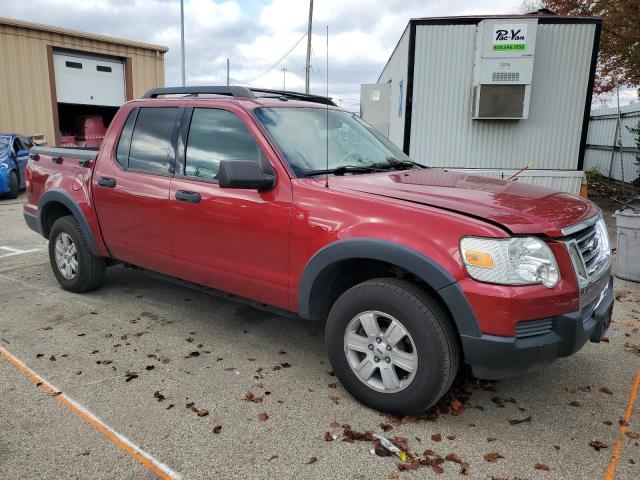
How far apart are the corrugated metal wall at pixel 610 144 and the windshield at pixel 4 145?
1513 cm

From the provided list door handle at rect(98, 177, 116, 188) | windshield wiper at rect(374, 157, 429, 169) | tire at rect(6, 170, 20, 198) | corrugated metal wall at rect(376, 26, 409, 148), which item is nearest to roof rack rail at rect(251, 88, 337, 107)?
windshield wiper at rect(374, 157, 429, 169)

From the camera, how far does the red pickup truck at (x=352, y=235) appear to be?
2.68 m

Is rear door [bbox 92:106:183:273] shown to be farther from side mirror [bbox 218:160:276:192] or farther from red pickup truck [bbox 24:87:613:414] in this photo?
side mirror [bbox 218:160:276:192]

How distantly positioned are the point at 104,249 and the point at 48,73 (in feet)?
44.3

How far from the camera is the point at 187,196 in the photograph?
3.87 m

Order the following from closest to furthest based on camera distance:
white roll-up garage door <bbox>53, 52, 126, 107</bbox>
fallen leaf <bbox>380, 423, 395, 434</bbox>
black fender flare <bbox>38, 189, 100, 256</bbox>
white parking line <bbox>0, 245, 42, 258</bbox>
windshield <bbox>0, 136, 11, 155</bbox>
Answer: fallen leaf <bbox>380, 423, 395, 434</bbox>
black fender flare <bbox>38, 189, 100, 256</bbox>
white parking line <bbox>0, 245, 42, 258</bbox>
windshield <bbox>0, 136, 11, 155</bbox>
white roll-up garage door <bbox>53, 52, 126, 107</bbox>

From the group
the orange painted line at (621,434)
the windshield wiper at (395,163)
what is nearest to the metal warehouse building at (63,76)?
the windshield wiper at (395,163)

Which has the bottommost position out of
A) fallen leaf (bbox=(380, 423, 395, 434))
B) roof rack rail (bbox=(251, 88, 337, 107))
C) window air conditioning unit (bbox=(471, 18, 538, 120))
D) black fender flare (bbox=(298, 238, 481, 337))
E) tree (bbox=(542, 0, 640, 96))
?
fallen leaf (bbox=(380, 423, 395, 434))

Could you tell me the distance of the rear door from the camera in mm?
4133

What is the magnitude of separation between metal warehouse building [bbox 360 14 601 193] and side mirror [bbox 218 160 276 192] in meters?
7.52

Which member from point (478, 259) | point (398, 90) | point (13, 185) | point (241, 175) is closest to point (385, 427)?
point (478, 259)

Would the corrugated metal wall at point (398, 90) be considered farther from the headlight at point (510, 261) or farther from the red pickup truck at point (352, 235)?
the headlight at point (510, 261)

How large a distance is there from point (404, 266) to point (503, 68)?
26.7 ft

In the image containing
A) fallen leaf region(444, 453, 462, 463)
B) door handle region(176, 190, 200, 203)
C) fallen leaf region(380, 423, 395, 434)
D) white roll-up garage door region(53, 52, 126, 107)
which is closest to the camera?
fallen leaf region(444, 453, 462, 463)
